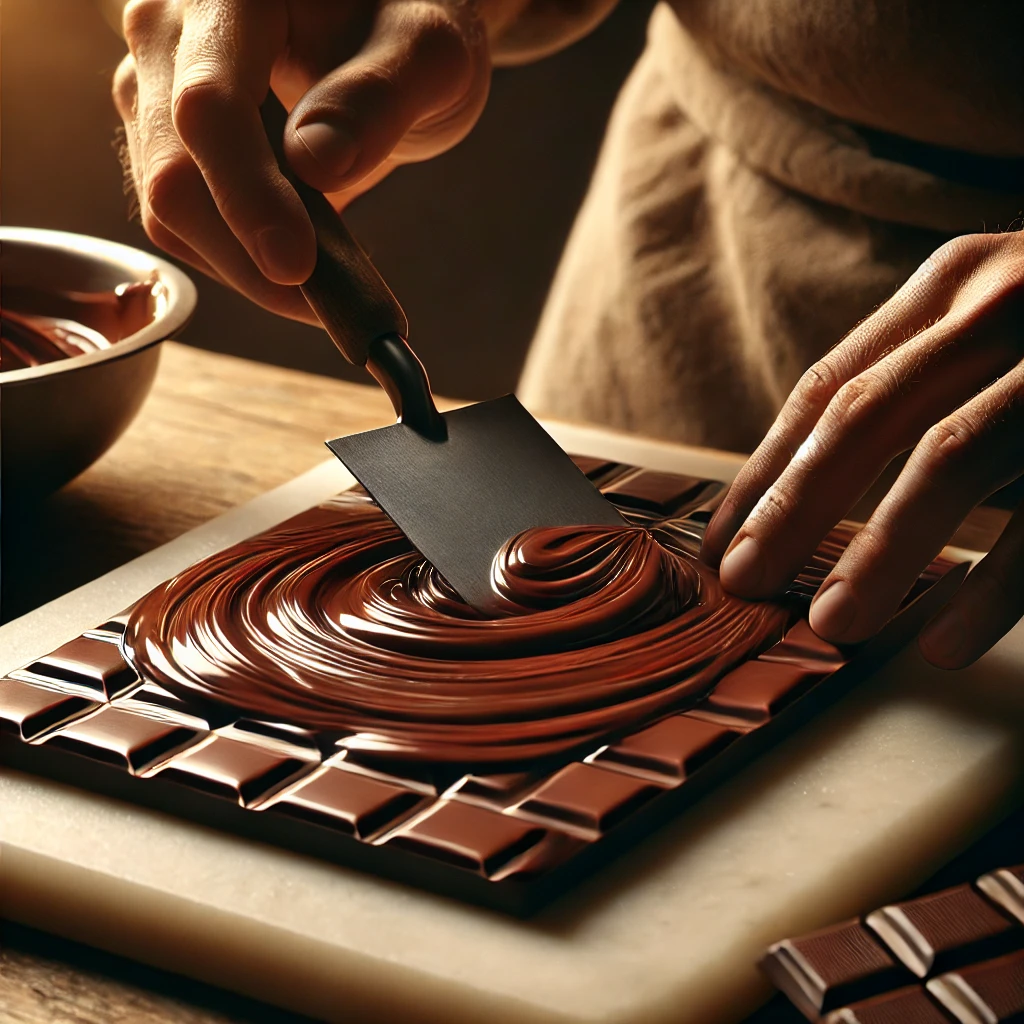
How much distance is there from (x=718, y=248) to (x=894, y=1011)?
5.12ft

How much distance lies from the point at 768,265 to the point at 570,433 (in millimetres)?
437

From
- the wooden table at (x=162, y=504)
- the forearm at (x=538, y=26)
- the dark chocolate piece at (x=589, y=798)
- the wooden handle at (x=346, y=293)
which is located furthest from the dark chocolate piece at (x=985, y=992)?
the forearm at (x=538, y=26)

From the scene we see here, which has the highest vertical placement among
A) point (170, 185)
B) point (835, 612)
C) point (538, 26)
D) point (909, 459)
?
point (538, 26)

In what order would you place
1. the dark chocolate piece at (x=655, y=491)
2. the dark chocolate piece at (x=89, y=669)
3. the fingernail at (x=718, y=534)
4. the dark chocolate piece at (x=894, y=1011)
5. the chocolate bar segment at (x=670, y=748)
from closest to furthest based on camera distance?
the dark chocolate piece at (x=894, y=1011), the chocolate bar segment at (x=670, y=748), the dark chocolate piece at (x=89, y=669), the fingernail at (x=718, y=534), the dark chocolate piece at (x=655, y=491)

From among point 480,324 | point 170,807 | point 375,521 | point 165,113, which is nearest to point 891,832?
point 170,807

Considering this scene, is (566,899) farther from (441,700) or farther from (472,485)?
(472,485)

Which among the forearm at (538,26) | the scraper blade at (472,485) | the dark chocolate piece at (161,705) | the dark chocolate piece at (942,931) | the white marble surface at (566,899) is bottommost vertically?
the white marble surface at (566,899)

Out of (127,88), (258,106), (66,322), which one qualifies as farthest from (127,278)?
(258,106)

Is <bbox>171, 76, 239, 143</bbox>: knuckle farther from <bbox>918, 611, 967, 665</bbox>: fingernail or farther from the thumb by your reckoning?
<bbox>918, 611, 967, 665</bbox>: fingernail

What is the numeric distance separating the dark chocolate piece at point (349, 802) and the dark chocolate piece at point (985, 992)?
390mm

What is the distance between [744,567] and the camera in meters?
1.29

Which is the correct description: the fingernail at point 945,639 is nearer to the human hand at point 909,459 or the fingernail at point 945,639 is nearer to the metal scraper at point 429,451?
the human hand at point 909,459

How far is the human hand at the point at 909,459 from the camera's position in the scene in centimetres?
119

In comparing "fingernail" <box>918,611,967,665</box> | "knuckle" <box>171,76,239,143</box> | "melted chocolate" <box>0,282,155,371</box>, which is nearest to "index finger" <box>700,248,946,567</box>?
"fingernail" <box>918,611,967,665</box>
